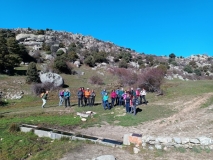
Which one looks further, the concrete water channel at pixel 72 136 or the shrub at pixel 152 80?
the shrub at pixel 152 80

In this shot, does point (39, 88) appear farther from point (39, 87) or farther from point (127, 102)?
point (127, 102)

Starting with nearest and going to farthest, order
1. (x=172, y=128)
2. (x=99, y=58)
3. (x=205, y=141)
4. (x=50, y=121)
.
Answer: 1. (x=205, y=141)
2. (x=172, y=128)
3. (x=50, y=121)
4. (x=99, y=58)

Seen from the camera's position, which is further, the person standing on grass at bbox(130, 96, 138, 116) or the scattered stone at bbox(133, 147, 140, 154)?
the person standing on grass at bbox(130, 96, 138, 116)

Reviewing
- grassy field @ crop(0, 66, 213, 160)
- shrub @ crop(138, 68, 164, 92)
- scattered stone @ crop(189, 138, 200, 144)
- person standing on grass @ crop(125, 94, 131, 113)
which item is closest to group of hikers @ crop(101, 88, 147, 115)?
person standing on grass @ crop(125, 94, 131, 113)

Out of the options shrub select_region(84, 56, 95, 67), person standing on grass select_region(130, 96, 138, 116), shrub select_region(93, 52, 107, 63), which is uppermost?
shrub select_region(93, 52, 107, 63)

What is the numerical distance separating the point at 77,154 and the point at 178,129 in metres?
6.30

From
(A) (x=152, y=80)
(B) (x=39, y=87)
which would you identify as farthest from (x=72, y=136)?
(A) (x=152, y=80)

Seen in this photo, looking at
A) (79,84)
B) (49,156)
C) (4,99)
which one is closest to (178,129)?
(49,156)

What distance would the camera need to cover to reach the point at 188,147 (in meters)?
9.69

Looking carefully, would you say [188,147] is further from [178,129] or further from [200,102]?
[200,102]

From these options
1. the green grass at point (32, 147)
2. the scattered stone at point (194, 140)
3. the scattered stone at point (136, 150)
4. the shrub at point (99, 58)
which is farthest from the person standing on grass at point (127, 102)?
the shrub at point (99, 58)

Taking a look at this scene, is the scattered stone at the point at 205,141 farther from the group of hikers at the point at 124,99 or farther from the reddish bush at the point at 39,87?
the reddish bush at the point at 39,87

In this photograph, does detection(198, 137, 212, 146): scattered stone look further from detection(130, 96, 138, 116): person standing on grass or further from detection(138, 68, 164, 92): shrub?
detection(138, 68, 164, 92): shrub

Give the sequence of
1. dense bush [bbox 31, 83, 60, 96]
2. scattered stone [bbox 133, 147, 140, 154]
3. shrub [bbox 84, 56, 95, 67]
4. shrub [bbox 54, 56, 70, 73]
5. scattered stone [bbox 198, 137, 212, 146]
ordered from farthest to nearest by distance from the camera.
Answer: shrub [bbox 84, 56, 95, 67], shrub [bbox 54, 56, 70, 73], dense bush [bbox 31, 83, 60, 96], scattered stone [bbox 133, 147, 140, 154], scattered stone [bbox 198, 137, 212, 146]
